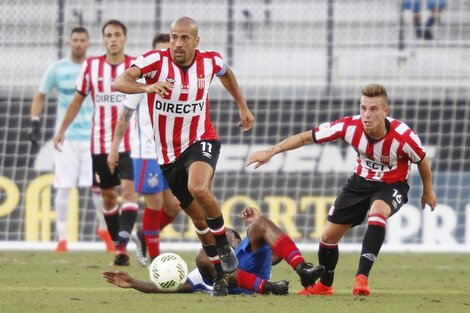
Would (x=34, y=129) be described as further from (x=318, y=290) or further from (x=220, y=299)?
(x=220, y=299)

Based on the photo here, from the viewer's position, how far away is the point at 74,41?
471 inches

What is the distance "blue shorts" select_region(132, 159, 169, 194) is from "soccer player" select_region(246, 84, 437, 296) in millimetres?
2386

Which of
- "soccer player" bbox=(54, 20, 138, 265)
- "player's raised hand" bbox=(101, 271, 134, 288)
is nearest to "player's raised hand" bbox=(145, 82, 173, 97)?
"player's raised hand" bbox=(101, 271, 134, 288)

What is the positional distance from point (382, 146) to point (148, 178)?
2914mm

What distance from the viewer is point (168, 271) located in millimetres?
7395

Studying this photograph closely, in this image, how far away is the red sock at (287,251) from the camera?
7264mm

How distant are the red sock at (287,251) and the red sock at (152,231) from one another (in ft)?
8.38

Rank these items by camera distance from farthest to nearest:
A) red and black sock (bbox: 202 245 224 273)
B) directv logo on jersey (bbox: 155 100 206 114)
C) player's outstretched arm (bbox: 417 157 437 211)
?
directv logo on jersey (bbox: 155 100 206 114), player's outstretched arm (bbox: 417 157 437 211), red and black sock (bbox: 202 245 224 273)

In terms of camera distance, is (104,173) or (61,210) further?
(61,210)

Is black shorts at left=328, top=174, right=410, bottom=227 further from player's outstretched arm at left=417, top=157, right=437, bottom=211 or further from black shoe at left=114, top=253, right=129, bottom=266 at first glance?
black shoe at left=114, top=253, right=129, bottom=266

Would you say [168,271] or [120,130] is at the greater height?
[120,130]

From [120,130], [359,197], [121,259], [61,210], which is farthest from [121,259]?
[359,197]

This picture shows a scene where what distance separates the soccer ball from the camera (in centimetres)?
736

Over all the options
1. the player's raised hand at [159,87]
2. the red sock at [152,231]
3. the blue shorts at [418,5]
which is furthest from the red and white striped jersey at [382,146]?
the blue shorts at [418,5]
